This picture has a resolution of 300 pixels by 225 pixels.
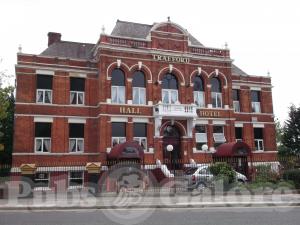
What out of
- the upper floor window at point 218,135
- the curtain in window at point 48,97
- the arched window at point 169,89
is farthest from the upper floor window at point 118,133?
the upper floor window at point 218,135

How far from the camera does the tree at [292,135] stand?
44.0m

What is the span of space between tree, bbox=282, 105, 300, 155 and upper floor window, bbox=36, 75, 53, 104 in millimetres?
30443

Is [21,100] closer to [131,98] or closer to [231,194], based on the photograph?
[131,98]

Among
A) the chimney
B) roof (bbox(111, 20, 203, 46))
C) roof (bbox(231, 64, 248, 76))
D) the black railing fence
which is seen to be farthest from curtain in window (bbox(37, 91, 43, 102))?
roof (bbox(231, 64, 248, 76))

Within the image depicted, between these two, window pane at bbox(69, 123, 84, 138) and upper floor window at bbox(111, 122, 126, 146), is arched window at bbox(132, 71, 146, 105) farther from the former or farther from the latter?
window pane at bbox(69, 123, 84, 138)

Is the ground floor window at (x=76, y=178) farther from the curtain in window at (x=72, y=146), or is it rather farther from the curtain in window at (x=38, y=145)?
the curtain in window at (x=38, y=145)

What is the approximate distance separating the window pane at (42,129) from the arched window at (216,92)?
1442 cm

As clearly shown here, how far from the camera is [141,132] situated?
1148 inches

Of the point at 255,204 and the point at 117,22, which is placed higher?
the point at 117,22

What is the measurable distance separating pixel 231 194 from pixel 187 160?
8.67m

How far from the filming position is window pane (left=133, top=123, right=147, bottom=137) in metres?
29.0

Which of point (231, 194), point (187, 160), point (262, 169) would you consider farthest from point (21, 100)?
point (262, 169)

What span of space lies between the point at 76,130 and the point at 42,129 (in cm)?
268

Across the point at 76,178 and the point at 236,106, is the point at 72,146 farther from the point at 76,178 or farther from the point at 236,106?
the point at 236,106
